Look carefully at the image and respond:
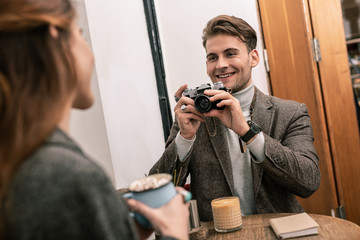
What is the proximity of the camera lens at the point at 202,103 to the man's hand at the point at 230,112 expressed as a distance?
0.06 feet

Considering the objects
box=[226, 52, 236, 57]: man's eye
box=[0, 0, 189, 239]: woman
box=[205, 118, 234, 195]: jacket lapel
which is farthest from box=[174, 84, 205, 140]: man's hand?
box=[0, 0, 189, 239]: woman

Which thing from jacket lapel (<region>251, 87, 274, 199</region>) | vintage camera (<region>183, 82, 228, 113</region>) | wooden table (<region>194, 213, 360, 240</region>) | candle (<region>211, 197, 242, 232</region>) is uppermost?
vintage camera (<region>183, 82, 228, 113</region>)

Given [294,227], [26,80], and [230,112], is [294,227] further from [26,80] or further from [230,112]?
[26,80]

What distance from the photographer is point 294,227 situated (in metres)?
1.01

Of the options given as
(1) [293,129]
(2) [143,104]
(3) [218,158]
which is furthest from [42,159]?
(2) [143,104]

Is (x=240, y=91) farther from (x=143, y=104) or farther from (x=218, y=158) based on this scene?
(x=143, y=104)

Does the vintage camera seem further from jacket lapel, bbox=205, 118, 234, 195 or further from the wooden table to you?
the wooden table

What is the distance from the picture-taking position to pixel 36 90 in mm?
530

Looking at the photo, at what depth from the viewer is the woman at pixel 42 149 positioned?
48 centimetres

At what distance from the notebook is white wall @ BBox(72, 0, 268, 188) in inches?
40.3

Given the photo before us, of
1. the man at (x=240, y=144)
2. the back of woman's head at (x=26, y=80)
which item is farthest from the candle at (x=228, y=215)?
the back of woman's head at (x=26, y=80)

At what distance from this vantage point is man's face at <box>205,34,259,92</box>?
172 cm

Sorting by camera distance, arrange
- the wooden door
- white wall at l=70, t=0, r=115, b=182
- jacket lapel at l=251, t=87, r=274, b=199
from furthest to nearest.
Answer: the wooden door, white wall at l=70, t=0, r=115, b=182, jacket lapel at l=251, t=87, r=274, b=199

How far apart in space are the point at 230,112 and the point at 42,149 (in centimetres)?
104
